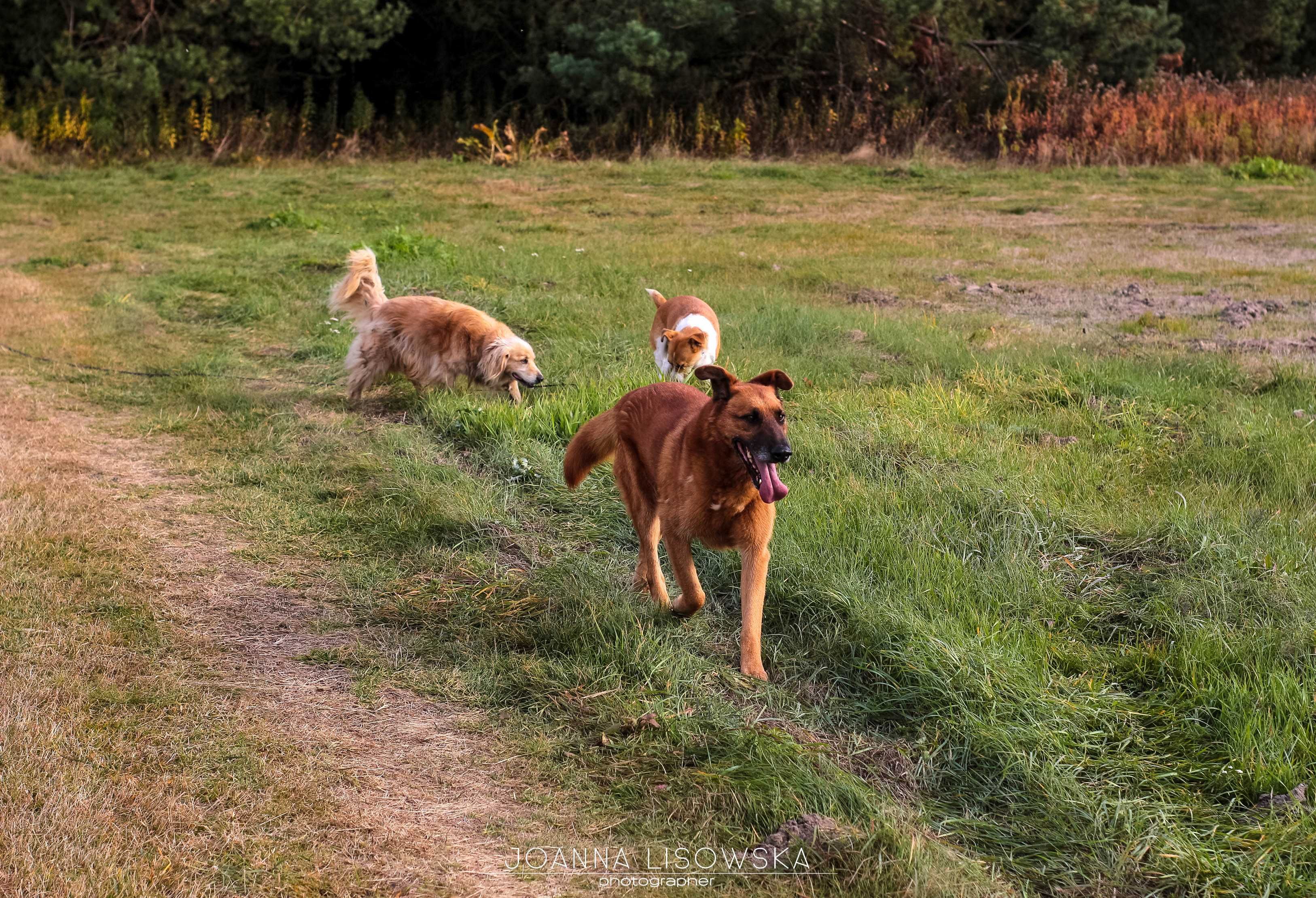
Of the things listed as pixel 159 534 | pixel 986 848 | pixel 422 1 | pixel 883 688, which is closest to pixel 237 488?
pixel 159 534

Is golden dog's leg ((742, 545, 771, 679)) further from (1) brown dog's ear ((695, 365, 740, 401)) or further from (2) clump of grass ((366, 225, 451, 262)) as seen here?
(2) clump of grass ((366, 225, 451, 262))

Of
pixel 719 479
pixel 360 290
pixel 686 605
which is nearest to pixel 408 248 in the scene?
pixel 360 290

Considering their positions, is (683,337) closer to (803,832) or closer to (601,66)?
(803,832)

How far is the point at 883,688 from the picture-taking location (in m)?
4.25

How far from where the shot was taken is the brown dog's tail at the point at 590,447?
17.3 ft

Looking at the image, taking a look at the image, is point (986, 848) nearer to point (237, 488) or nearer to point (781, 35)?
point (237, 488)

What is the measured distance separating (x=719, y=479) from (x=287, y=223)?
1356 centimetres

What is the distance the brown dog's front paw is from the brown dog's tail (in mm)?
806

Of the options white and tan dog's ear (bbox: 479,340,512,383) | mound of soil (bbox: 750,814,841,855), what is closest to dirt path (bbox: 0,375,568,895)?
mound of soil (bbox: 750,814,841,855)

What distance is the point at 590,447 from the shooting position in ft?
17.6

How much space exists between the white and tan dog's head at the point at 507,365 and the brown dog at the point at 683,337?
917mm

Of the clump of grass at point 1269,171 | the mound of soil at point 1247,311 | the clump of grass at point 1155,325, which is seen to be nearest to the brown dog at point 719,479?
the clump of grass at point 1155,325

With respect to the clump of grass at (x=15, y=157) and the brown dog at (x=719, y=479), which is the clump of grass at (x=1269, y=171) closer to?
the brown dog at (x=719, y=479)

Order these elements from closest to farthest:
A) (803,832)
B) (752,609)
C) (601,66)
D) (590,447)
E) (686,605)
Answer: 1. (803,832)
2. (752,609)
3. (686,605)
4. (590,447)
5. (601,66)
